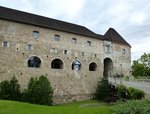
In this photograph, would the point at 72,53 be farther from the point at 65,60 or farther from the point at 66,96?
the point at 66,96

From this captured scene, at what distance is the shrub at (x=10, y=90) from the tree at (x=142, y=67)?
103 ft

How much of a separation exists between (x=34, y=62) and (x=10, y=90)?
561 cm

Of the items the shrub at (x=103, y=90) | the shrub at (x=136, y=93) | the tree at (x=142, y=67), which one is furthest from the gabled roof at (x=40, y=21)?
the shrub at (x=136, y=93)

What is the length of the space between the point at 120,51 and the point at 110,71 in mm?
4498

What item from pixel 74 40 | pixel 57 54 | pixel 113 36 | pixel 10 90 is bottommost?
pixel 10 90

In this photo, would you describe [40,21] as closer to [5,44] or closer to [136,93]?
[5,44]

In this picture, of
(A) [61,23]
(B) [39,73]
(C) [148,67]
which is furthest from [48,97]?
(C) [148,67]

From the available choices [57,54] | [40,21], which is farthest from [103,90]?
[40,21]

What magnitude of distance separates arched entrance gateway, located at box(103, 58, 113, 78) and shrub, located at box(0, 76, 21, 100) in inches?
722

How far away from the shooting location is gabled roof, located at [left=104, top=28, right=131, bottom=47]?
132 ft

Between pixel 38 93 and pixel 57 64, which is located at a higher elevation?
pixel 57 64

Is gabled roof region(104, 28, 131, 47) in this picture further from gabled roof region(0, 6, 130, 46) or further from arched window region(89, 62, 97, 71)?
arched window region(89, 62, 97, 71)

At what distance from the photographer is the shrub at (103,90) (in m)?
34.2

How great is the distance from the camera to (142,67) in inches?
1982
